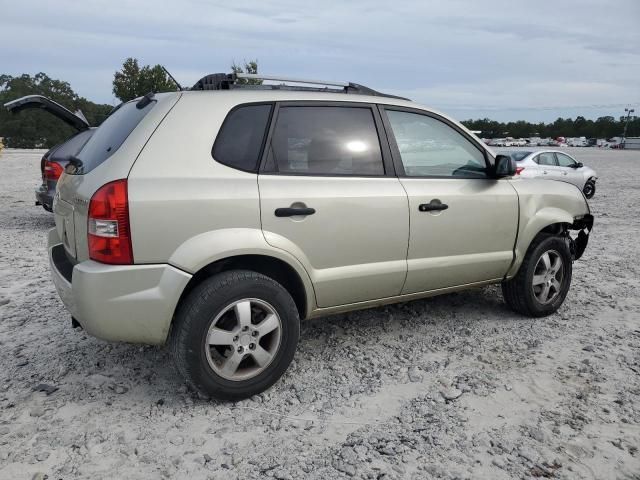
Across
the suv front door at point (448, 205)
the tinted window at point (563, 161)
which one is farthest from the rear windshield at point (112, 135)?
the tinted window at point (563, 161)

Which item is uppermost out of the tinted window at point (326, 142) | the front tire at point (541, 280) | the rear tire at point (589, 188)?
the tinted window at point (326, 142)

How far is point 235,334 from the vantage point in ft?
9.58

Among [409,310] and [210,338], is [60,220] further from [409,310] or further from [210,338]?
[409,310]

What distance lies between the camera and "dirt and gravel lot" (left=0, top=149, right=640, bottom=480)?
2.51 m

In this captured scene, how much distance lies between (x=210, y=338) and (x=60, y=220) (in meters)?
1.29

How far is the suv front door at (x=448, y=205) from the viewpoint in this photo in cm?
357

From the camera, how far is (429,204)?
3557 mm

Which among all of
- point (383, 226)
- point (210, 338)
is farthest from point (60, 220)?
point (383, 226)

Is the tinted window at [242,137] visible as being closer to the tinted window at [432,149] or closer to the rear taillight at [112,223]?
the rear taillight at [112,223]

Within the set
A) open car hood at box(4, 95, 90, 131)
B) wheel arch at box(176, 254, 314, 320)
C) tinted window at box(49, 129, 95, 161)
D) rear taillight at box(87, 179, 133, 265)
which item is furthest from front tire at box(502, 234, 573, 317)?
tinted window at box(49, 129, 95, 161)

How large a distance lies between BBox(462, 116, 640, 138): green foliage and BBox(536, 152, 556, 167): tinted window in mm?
111157

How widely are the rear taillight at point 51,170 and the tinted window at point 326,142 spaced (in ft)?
17.2

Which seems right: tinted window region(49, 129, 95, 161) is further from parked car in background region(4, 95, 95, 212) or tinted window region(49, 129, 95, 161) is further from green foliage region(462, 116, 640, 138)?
green foliage region(462, 116, 640, 138)

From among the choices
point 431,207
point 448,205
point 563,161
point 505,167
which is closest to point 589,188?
point 563,161
